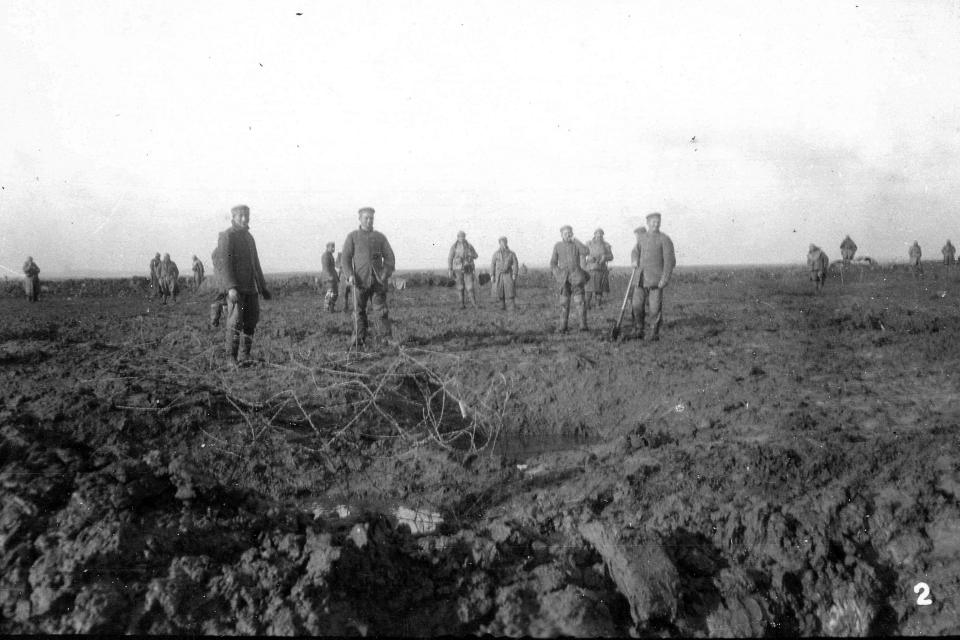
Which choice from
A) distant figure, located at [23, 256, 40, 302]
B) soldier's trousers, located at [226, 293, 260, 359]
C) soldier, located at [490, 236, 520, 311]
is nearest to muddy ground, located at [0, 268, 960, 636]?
Answer: soldier's trousers, located at [226, 293, 260, 359]

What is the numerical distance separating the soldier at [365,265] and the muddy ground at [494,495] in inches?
25.5

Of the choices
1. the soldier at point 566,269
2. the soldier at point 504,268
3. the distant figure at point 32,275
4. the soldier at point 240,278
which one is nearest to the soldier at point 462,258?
the soldier at point 504,268

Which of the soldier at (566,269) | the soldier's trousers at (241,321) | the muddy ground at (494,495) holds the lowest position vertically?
the muddy ground at (494,495)

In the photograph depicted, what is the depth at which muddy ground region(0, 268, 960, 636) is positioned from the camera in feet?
9.50

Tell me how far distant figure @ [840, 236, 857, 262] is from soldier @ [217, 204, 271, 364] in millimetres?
27633

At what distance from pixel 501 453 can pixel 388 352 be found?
2.60 m

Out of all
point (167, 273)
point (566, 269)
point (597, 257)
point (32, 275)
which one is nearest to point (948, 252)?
point (597, 257)

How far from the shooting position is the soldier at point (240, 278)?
275 inches

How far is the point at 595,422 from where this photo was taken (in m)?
6.65

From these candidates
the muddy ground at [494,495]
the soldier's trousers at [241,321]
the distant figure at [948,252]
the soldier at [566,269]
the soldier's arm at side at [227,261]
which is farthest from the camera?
the distant figure at [948,252]

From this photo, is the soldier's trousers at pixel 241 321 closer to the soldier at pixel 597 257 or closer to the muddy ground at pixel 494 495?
the muddy ground at pixel 494 495

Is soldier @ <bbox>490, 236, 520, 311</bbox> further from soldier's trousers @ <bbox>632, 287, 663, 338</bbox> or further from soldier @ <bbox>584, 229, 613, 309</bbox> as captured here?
soldier's trousers @ <bbox>632, 287, 663, 338</bbox>

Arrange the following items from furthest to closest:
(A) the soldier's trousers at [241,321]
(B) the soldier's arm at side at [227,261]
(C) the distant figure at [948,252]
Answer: (C) the distant figure at [948,252] < (A) the soldier's trousers at [241,321] < (B) the soldier's arm at side at [227,261]

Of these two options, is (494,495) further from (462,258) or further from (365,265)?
(462,258)
